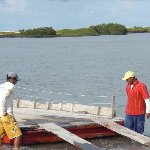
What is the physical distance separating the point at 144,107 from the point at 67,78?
40.7m

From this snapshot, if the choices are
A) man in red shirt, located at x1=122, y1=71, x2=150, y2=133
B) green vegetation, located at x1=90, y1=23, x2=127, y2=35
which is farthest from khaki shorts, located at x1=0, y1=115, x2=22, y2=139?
green vegetation, located at x1=90, y1=23, x2=127, y2=35

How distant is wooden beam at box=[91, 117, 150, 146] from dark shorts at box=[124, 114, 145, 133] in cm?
19

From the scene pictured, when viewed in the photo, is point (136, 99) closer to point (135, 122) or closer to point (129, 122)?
point (135, 122)

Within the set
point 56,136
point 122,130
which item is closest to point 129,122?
point 122,130

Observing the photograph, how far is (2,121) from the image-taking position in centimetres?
1296

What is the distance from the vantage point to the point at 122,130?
16094 millimetres

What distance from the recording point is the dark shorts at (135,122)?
15.6 m

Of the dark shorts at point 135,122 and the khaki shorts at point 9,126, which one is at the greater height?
the khaki shorts at point 9,126

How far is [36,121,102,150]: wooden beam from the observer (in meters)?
14.9

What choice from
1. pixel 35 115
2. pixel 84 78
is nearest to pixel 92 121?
pixel 35 115

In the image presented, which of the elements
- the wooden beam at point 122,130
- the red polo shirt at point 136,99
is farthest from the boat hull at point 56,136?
the red polo shirt at point 136,99

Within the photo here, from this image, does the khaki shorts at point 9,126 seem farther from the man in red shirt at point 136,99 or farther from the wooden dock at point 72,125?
the man in red shirt at point 136,99

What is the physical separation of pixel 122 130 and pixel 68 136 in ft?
5.90

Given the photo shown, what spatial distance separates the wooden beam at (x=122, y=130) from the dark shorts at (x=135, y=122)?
185mm
